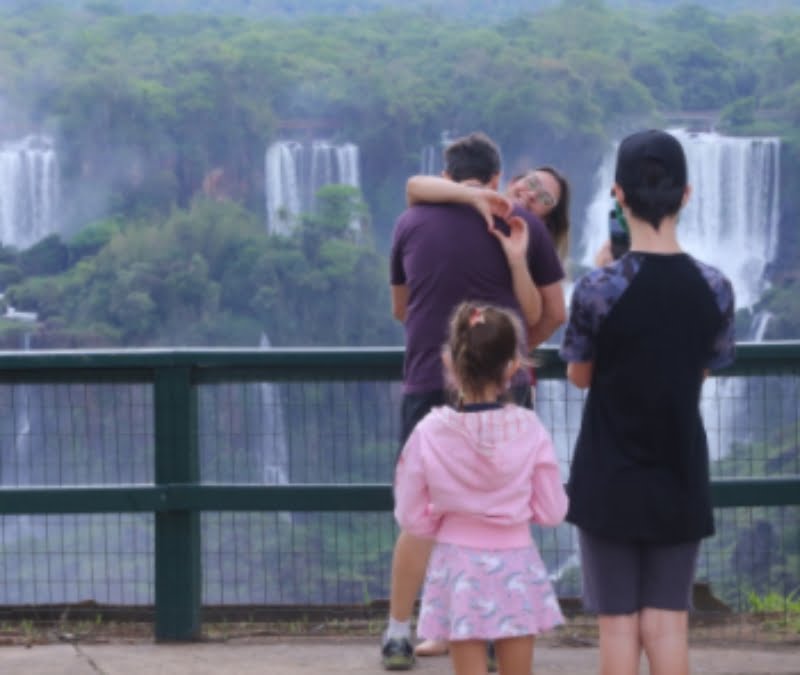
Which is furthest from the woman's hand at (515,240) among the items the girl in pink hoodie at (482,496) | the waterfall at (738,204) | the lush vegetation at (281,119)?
the waterfall at (738,204)

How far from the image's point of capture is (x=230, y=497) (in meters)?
4.17

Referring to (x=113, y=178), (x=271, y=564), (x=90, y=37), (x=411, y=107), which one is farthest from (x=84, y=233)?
(x=271, y=564)

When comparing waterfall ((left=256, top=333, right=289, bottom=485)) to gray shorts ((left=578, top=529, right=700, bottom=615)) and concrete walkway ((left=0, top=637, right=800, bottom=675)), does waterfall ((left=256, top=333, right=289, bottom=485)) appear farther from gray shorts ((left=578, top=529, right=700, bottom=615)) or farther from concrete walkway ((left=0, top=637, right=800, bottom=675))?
gray shorts ((left=578, top=529, right=700, bottom=615))

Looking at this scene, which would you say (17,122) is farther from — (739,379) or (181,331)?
(739,379)

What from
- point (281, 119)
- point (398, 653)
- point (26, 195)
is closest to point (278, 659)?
point (398, 653)

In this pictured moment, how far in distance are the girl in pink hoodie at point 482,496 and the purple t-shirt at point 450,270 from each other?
1.87ft

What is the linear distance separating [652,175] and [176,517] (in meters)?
2.06

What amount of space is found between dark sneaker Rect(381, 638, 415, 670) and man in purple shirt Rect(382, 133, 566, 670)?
0.63 metres

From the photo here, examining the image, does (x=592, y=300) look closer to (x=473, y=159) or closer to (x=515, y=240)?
(x=515, y=240)

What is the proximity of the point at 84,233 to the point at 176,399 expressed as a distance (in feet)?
242

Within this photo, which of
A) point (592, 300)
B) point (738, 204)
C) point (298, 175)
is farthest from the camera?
point (298, 175)

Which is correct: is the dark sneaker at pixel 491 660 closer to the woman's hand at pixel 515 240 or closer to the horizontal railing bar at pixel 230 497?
the horizontal railing bar at pixel 230 497

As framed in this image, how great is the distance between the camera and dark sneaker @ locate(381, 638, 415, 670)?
12.5ft

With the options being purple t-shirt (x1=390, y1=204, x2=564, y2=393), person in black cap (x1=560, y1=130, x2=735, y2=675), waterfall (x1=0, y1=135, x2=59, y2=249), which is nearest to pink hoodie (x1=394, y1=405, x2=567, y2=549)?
person in black cap (x1=560, y1=130, x2=735, y2=675)
